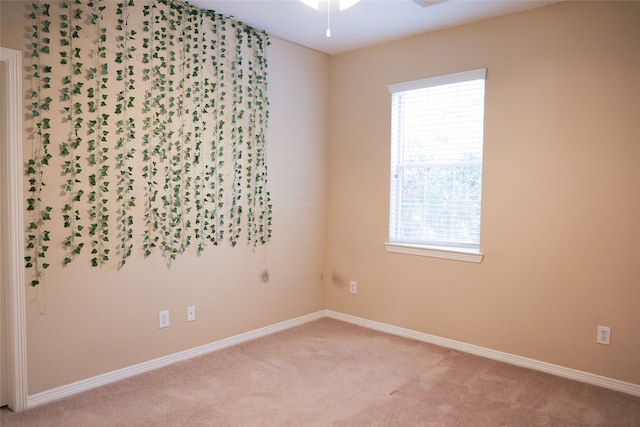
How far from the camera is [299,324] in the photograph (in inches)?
171

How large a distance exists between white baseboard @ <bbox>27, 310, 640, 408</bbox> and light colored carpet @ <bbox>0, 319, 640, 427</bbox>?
60 millimetres

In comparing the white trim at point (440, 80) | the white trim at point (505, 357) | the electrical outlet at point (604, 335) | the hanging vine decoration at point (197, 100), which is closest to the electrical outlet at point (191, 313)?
the hanging vine decoration at point (197, 100)

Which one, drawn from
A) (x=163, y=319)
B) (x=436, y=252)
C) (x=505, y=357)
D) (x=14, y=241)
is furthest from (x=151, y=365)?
(x=505, y=357)

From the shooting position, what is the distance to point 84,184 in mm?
2840

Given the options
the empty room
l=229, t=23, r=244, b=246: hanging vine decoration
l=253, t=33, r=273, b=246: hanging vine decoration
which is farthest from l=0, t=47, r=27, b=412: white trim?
l=253, t=33, r=273, b=246: hanging vine decoration

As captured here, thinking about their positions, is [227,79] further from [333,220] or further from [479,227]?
[479,227]

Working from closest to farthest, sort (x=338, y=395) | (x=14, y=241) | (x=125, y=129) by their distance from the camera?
(x=14, y=241) < (x=338, y=395) < (x=125, y=129)

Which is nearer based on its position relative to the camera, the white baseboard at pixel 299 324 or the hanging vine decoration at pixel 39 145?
the hanging vine decoration at pixel 39 145

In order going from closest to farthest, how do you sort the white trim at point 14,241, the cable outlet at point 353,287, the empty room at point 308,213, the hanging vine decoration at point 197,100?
the white trim at point 14,241 < the empty room at point 308,213 < the hanging vine decoration at point 197,100 < the cable outlet at point 353,287

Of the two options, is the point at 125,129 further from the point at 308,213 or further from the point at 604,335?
the point at 604,335

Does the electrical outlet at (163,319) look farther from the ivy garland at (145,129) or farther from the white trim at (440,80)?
the white trim at (440,80)

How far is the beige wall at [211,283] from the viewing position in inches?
108

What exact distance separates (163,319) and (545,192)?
2.89m

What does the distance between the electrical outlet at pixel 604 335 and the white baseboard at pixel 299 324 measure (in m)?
0.24
